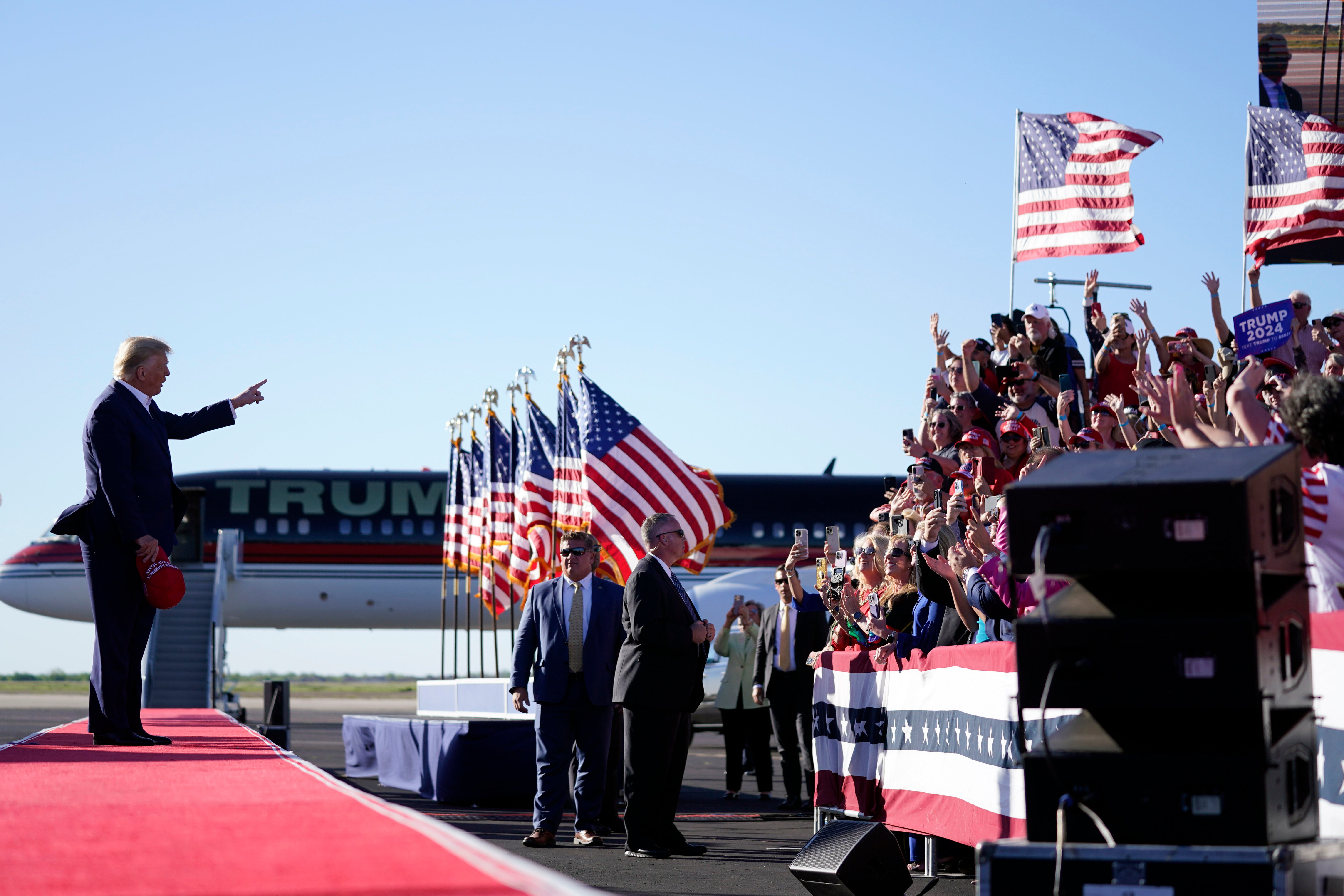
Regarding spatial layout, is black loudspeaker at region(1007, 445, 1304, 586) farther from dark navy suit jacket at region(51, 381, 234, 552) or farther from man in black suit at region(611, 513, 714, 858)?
man in black suit at region(611, 513, 714, 858)

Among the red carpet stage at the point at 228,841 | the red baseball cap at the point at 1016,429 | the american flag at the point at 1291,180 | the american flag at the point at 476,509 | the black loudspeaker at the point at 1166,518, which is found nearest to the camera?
the red carpet stage at the point at 228,841

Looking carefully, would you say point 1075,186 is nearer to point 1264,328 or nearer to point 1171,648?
point 1264,328

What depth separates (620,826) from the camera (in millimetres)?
10547

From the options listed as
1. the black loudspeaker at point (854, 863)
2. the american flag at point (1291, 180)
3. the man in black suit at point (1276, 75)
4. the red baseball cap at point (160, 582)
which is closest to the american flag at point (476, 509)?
the american flag at point (1291, 180)

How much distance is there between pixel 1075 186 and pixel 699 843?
8.26 meters

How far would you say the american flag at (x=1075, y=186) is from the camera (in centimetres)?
1447

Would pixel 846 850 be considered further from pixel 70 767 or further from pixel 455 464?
pixel 455 464

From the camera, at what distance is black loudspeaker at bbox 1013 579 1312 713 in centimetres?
360

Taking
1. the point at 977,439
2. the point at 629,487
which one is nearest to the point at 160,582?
the point at 977,439

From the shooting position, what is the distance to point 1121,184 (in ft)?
47.4

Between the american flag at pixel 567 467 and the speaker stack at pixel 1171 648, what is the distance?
1318 cm

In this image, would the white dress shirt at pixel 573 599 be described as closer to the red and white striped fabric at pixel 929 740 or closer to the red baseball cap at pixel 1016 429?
the red and white striped fabric at pixel 929 740

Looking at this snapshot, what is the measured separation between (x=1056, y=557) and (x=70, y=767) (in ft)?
11.4

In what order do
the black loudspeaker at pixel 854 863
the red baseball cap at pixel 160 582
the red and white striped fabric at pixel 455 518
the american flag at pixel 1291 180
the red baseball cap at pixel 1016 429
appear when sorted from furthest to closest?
1. the red and white striped fabric at pixel 455 518
2. the american flag at pixel 1291 180
3. the red baseball cap at pixel 1016 429
4. the red baseball cap at pixel 160 582
5. the black loudspeaker at pixel 854 863
